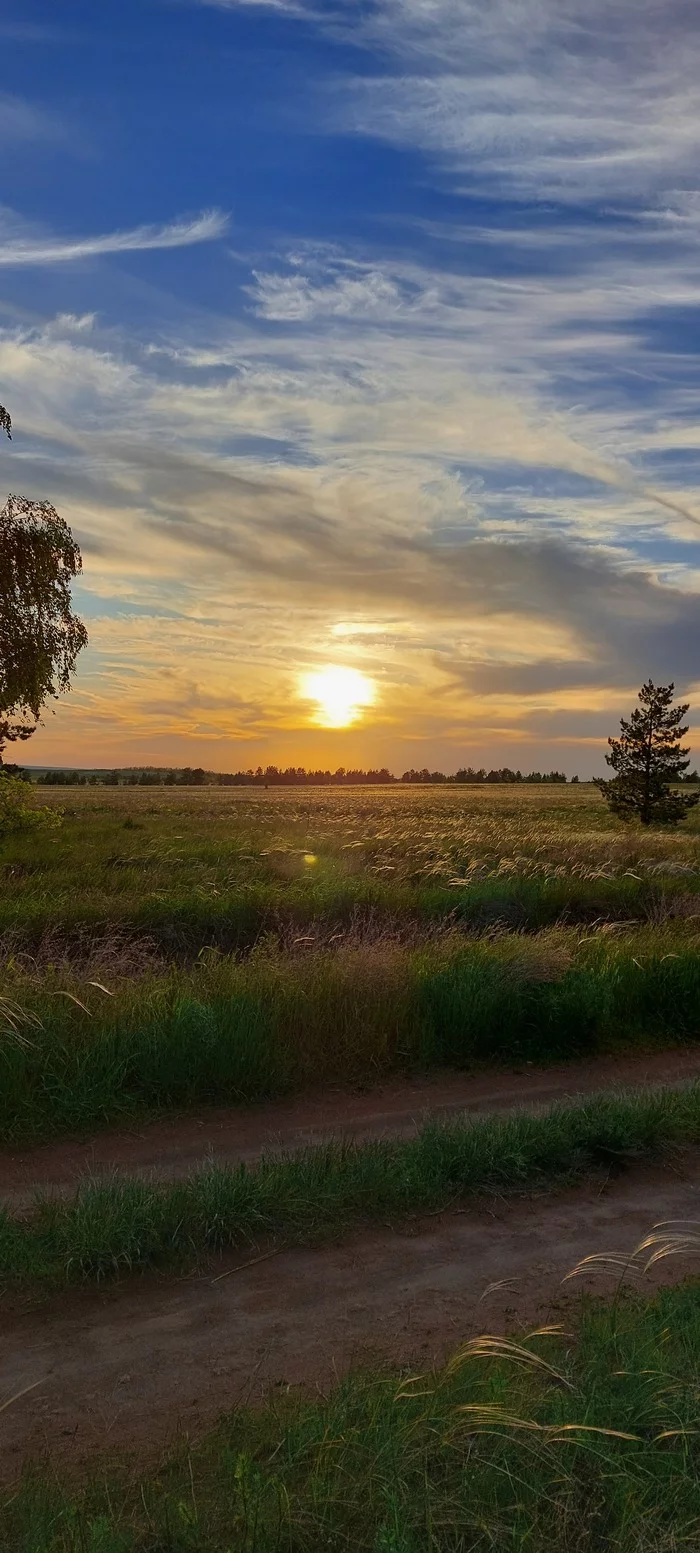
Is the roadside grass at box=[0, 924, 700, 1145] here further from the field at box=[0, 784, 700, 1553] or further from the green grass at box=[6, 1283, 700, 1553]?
the green grass at box=[6, 1283, 700, 1553]

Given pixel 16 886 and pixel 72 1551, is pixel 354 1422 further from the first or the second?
pixel 16 886

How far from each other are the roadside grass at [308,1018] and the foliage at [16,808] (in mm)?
10380

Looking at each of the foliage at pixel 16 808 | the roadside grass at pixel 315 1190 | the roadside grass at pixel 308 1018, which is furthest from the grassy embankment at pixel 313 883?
the roadside grass at pixel 315 1190

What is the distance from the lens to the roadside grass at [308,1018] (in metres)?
7.41

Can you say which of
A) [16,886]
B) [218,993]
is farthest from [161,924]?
[218,993]

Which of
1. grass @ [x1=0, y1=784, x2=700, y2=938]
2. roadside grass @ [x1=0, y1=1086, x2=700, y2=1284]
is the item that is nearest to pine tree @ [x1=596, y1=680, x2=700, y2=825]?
grass @ [x1=0, y1=784, x2=700, y2=938]

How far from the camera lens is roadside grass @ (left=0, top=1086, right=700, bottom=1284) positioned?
4.88m

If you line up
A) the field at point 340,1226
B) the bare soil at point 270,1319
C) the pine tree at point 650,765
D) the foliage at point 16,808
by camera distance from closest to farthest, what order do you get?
the field at point 340,1226 → the bare soil at point 270,1319 → the foliage at point 16,808 → the pine tree at point 650,765

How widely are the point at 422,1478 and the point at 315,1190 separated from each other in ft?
8.32

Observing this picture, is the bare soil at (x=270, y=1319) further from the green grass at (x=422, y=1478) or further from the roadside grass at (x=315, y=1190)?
the green grass at (x=422, y=1478)

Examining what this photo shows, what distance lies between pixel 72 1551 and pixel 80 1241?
2.09 metres

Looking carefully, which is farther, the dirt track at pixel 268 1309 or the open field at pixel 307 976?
the open field at pixel 307 976

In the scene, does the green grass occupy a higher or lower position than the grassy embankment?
lower

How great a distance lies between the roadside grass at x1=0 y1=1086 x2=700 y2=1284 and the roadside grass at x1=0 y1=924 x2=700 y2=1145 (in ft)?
5.34
